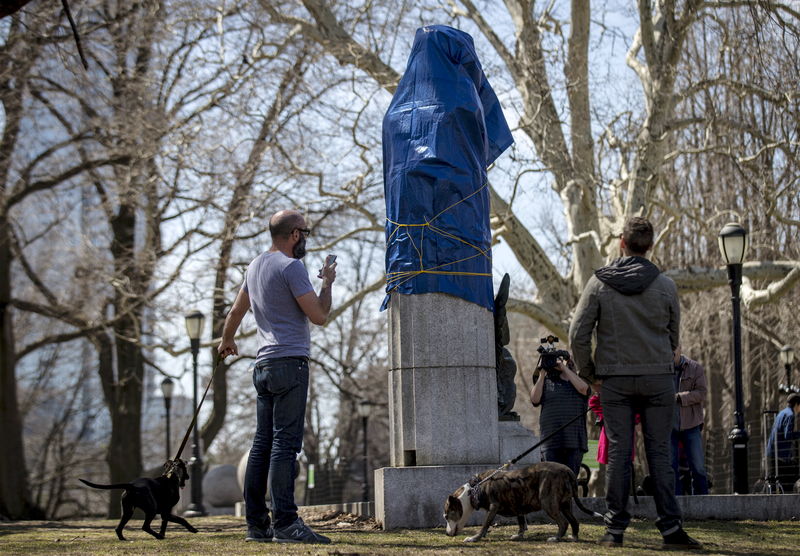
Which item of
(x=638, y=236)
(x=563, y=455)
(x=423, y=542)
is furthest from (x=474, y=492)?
(x=563, y=455)

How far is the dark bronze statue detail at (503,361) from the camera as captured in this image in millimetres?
9227

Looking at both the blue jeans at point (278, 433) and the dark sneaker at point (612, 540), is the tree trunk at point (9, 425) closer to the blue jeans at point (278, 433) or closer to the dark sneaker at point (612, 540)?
the blue jeans at point (278, 433)

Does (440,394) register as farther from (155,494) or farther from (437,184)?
(155,494)

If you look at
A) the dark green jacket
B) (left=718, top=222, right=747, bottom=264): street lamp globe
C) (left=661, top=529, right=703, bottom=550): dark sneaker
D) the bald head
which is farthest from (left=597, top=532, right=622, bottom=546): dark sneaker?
(left=718, top=222, right=747, bottom=264): street lamp globe

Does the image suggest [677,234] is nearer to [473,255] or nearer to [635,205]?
[635,205]

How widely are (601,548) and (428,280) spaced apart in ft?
9.53

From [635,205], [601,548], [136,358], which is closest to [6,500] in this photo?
[136,358]

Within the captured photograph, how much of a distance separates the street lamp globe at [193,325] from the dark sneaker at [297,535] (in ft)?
44.0

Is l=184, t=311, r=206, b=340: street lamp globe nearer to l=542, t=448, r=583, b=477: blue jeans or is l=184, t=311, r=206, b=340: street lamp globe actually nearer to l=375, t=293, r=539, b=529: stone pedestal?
l=542, t=448, r=583, b=477: blue jeans

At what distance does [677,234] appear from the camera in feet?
83.4

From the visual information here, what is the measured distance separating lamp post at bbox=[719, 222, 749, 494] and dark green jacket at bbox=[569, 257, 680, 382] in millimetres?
6284

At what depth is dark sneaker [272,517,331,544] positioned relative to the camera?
23.7ft

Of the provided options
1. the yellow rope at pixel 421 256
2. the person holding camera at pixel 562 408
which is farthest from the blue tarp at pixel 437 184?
the person holding camera at pixel 562 408

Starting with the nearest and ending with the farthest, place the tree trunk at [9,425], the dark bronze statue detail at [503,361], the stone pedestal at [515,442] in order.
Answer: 1. the stone pedestal at [515,442]
2. the dark bronze statue detail at [503,361]
3. the tree trunk at [9,425]
